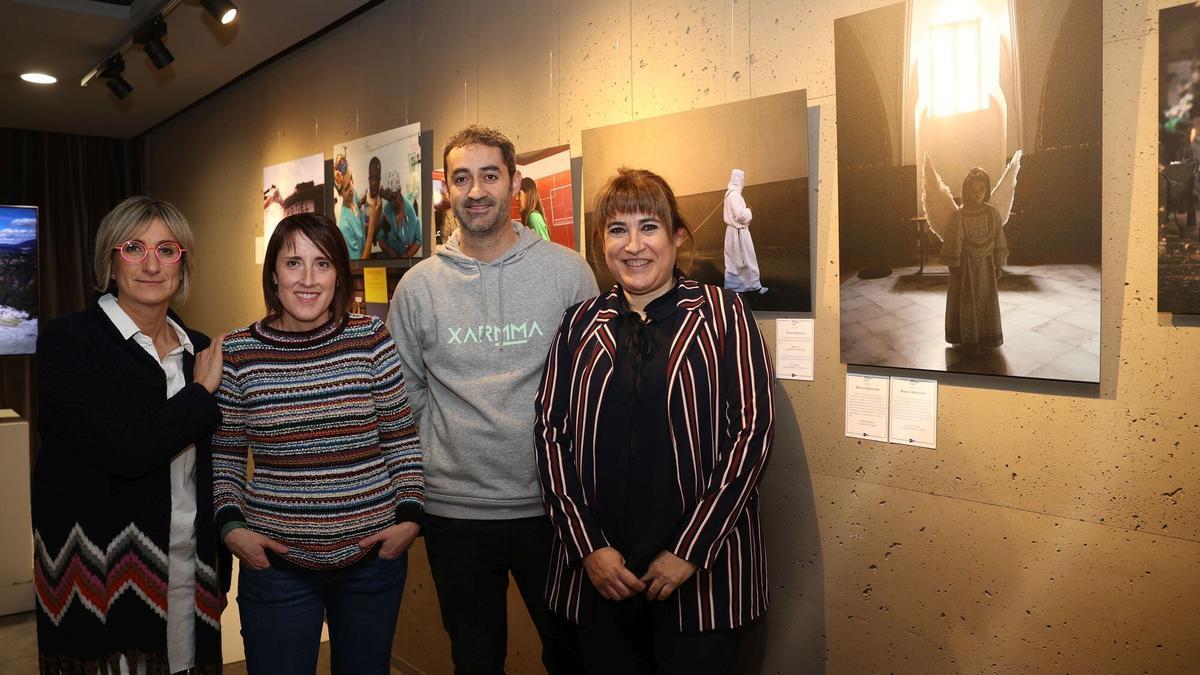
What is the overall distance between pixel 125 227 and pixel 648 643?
1437 millimetres

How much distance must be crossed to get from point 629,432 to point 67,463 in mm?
1182

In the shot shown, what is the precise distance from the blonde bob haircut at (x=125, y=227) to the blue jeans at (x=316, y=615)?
0.72m

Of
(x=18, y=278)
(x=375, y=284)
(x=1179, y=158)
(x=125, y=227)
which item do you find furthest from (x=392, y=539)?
(x=18, y=278)

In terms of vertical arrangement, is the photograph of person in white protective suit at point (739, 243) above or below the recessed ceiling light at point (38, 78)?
below

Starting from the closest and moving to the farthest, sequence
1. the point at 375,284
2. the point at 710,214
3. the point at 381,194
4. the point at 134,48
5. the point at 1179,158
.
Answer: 1. the point at 1179,158
2. the point at 710,214
3. the point at 381,194
4. the point at 375,284
5. the point at 134,48

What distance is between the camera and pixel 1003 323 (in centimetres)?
168

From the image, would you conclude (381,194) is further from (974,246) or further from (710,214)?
(974,246)

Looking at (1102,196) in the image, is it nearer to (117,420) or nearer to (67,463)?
(117,420)

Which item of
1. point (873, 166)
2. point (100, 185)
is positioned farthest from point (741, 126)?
point (100, 185)

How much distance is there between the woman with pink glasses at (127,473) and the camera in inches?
67.6

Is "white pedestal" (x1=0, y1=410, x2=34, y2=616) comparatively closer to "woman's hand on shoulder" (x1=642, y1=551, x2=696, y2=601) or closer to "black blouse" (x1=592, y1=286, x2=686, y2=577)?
"black blouse" (x1=592, y1=286, x2=686, y2=577)

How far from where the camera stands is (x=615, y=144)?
2477mm

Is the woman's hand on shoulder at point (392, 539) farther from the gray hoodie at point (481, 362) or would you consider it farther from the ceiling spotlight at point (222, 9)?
the ceiling spotlight at point (222, 9)

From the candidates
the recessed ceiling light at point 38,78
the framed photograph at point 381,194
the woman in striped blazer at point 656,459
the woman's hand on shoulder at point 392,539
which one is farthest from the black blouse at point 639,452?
the recessed ceiling light at point 38,78
